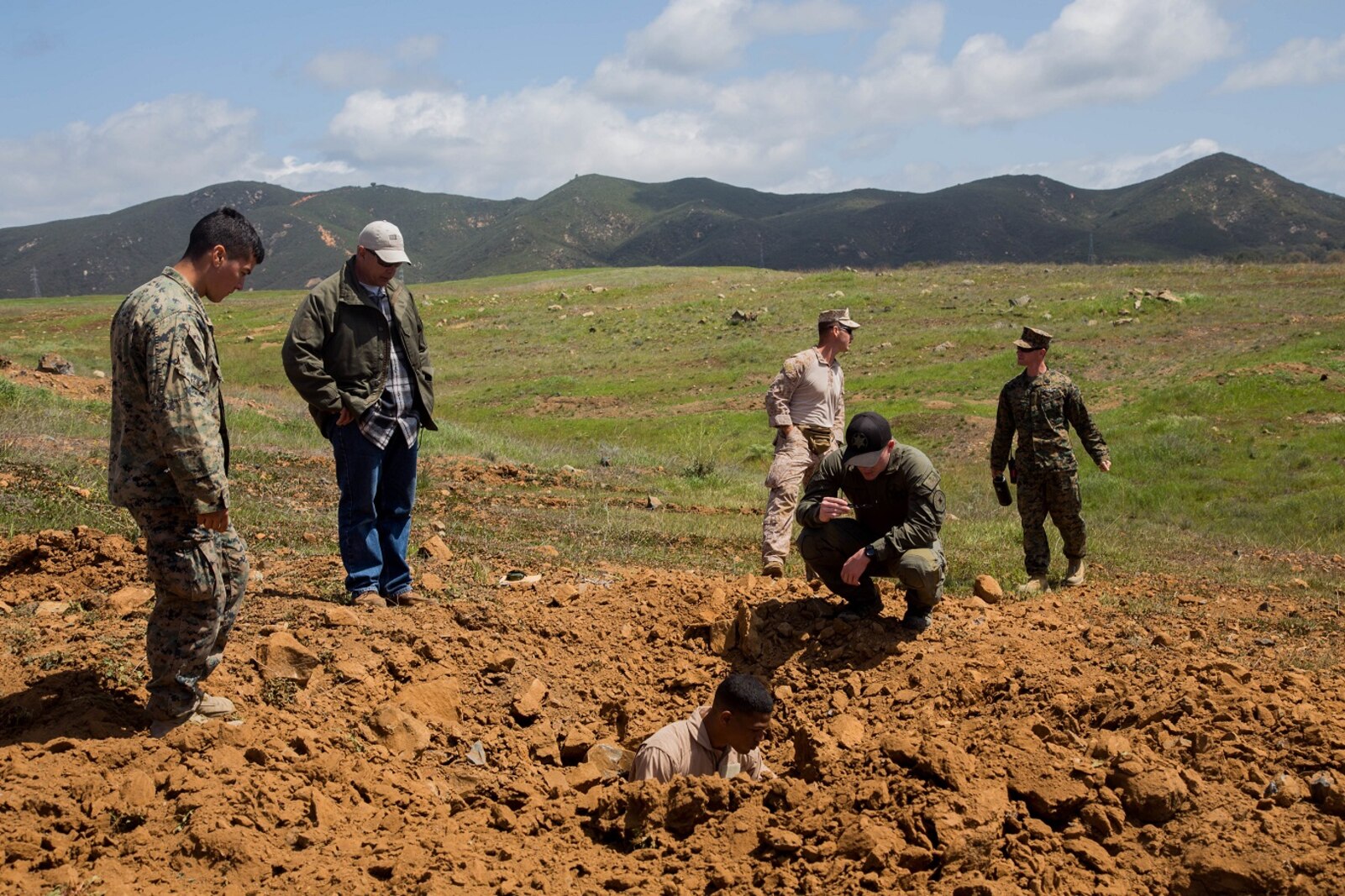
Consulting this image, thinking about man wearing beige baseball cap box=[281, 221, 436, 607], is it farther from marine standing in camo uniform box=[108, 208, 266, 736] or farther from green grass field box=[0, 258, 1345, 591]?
green grass field box=[0, 258, 1345, 591]

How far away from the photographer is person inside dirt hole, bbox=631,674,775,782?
174 inches

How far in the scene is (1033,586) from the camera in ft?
25.5

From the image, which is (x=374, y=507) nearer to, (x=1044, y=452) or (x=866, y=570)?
(x=866, y=570)

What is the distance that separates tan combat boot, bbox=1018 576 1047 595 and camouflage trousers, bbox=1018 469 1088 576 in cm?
5

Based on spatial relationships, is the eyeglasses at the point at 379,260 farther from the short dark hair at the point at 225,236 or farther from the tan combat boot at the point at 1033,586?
the tan combat boot at the point at 1033,586

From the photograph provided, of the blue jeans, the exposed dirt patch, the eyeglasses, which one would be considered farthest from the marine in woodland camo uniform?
the exposed dirt patch

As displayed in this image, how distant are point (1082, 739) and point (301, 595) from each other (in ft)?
13.5

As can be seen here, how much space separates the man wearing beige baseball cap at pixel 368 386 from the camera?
18.1ft

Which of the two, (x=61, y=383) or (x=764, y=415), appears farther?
(x=764, y=415)

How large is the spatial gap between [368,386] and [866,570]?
2780mm

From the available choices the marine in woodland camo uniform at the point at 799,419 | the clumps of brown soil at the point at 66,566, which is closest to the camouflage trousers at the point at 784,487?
the marine in woodland camo uniform at the point at 799,419

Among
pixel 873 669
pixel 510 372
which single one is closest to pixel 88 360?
pixel 510 372

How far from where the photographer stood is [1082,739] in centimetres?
453

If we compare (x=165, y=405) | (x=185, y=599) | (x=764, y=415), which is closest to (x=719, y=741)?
(x=185, y=599)
